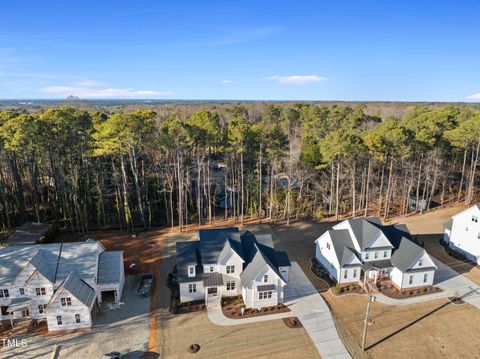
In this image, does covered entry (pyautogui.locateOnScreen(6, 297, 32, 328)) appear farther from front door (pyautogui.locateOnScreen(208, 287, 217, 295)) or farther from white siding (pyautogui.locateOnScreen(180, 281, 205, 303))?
front door (pyautogui.locateOnScreen(208, 287, 217, 295))

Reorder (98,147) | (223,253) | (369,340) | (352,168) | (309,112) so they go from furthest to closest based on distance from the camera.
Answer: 1. (309,112)
2. (352,168)
3. (98,147)
4. (223,253)
5. (369,340)

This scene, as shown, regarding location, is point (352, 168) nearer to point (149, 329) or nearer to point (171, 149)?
point (171, 149)

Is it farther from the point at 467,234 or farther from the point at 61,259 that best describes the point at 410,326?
the point at 61,259

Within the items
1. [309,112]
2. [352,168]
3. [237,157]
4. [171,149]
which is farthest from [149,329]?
[309,112]

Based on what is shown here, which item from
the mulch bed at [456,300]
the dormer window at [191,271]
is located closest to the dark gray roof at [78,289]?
the dormer window at [191,271]


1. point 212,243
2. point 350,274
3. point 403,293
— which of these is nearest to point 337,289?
point 350,274

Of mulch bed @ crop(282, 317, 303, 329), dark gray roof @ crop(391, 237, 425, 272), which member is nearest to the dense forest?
dark gray roof @ crop(391, 237, 425, 272)
